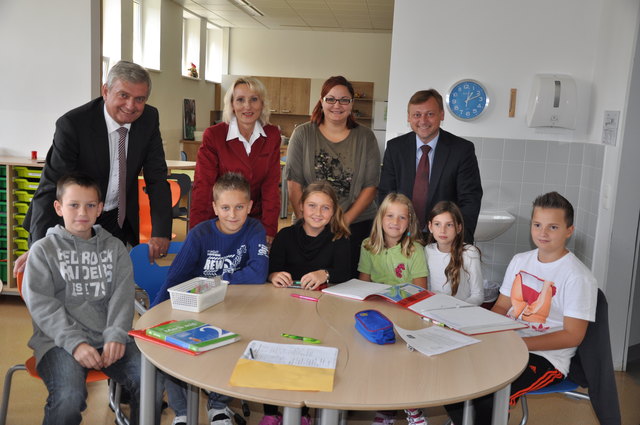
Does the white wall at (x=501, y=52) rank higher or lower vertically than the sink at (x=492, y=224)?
higher

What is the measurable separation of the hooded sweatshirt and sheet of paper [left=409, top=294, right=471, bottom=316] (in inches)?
40.6

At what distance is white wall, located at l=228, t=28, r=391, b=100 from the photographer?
1147 centimetres

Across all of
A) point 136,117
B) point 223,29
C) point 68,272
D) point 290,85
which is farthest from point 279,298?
point 223,29

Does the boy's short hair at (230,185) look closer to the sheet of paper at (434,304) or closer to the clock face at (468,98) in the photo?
the sheet of paper at (434,304)

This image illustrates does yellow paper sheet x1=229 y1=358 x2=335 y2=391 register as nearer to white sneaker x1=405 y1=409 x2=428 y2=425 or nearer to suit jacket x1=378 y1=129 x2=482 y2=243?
white sneaker x1=405 y1=409 x2=428 y2=425

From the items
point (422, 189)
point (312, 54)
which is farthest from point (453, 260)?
point (312, 54)

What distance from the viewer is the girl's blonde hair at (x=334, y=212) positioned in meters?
2.61

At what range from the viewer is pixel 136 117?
2471mm

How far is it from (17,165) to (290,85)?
7.91 m

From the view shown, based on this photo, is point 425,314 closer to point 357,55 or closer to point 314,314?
point 314,314

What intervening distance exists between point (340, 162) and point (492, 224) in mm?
1449

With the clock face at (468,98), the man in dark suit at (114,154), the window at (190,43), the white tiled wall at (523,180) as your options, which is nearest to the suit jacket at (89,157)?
the man in dark suit at (114,154)

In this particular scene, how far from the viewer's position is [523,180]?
4035 mm

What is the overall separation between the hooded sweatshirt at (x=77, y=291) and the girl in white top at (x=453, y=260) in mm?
1317
